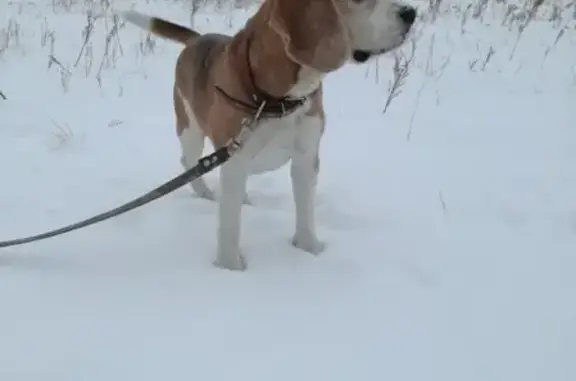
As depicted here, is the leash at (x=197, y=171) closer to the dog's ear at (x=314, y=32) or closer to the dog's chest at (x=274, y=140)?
the dog's chest at (x=274, y=140)

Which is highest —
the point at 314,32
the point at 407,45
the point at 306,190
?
the point at 314,32

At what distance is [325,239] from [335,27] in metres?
0.94

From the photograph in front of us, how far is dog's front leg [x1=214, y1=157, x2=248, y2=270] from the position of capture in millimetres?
2604

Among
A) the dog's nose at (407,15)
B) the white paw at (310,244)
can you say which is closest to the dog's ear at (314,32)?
the dog's nose at (407,15)

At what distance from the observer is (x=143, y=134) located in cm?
406

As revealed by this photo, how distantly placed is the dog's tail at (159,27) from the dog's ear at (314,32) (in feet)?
3.61

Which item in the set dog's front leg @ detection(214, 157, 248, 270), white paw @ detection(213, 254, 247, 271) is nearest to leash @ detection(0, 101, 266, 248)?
dog's front leg @ detection(214, 157, 248, 270)

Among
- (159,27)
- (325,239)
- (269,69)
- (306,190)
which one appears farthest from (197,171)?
(159,27)

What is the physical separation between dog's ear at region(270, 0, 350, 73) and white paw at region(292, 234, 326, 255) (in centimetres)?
77

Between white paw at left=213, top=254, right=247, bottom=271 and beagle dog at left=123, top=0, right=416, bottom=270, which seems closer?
beagle dog at left=123, top=0, right=416, bottom=270

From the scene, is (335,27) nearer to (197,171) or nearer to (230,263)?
(197,171)

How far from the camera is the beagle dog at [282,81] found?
7.50 ft

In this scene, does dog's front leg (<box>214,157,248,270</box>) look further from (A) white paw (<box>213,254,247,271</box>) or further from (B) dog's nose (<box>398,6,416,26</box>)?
(B) dog's nose (<box>398,6,416,26</box>)

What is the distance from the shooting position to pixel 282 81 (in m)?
2.40
